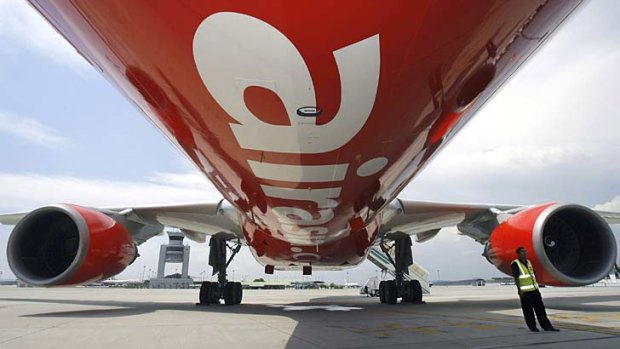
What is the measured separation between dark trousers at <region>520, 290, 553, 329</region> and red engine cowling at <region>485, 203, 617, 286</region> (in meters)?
1.89

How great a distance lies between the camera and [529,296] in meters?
5.27

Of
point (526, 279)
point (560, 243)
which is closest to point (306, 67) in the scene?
point (526, 279)

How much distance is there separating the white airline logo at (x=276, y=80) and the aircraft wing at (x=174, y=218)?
6128mm

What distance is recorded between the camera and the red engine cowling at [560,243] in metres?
6.90

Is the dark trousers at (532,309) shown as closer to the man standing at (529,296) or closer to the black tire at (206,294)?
the man standing at (529,296)

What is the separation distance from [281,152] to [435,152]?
5.70 ft

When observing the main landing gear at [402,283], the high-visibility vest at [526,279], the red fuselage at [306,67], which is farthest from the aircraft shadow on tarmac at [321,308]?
the red fuselage at [306,67]

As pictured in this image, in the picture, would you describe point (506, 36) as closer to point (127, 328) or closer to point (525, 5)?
point (525, 5)

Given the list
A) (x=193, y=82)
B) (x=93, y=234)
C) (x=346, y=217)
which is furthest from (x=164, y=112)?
(x=93, y=234)

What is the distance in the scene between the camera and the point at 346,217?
15.9 ft

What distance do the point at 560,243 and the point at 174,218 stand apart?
8.55 meters

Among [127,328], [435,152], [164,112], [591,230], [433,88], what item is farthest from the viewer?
[591,230]

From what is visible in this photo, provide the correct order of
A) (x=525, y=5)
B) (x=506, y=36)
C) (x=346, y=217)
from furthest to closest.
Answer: (x=346, y=217)
(x=506, y=36)
(x=525, y=5)

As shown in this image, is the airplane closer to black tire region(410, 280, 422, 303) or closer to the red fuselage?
the red fuselage
